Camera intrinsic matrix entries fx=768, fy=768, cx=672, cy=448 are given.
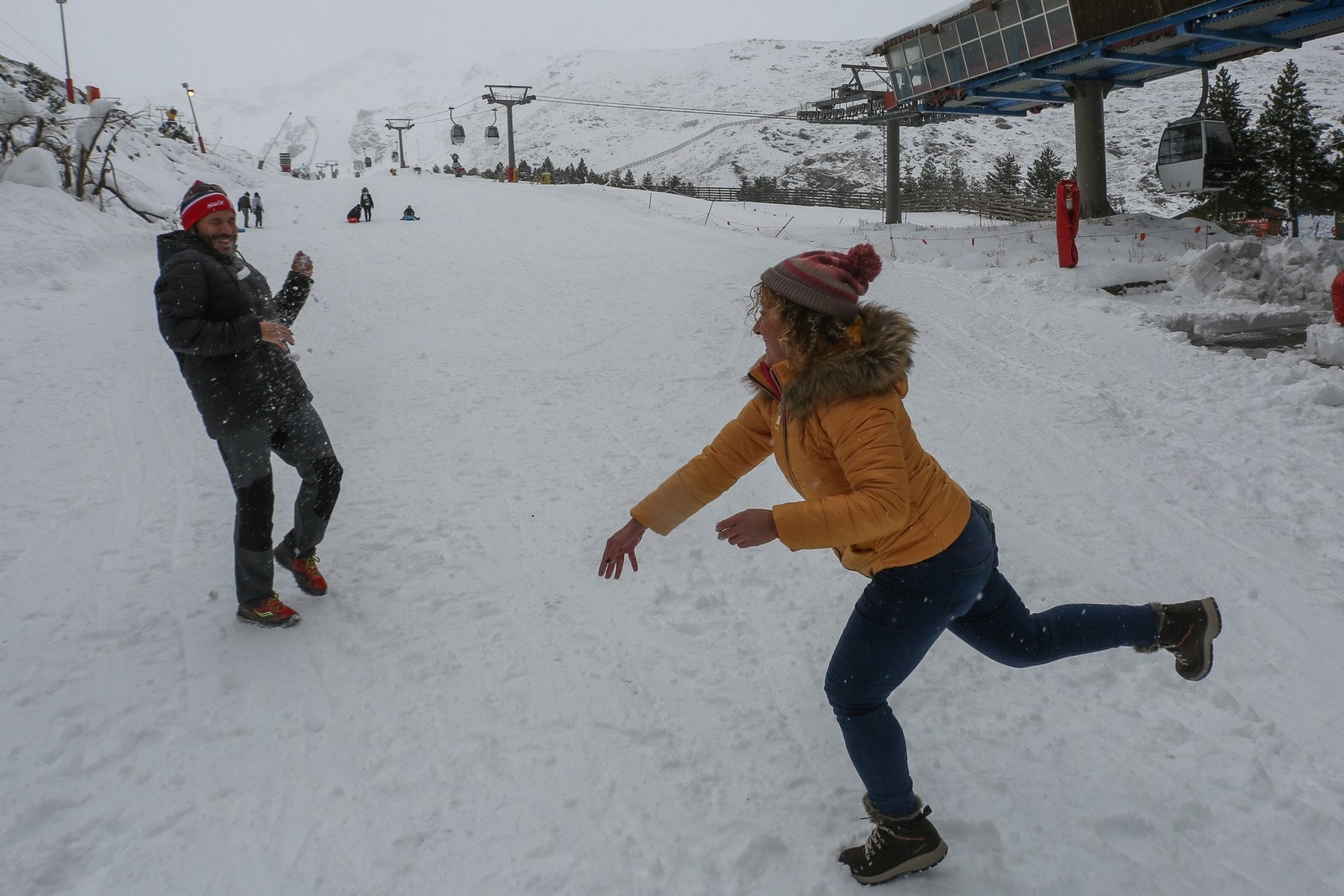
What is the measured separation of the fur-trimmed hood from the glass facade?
756 inches

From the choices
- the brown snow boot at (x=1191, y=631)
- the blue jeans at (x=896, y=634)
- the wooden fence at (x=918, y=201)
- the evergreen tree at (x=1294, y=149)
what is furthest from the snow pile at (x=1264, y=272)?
the evergreen tree at (x=1294, y=149)

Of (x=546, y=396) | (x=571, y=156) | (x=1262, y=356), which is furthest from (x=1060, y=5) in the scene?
(x=571, y=156)

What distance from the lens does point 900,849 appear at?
86.8 inches

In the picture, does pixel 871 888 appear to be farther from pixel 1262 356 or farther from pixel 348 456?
pixel 1262 356

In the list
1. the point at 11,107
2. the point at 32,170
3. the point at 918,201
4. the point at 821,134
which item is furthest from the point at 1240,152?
the point at 821,134

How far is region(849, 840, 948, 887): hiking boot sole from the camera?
86.9 inches

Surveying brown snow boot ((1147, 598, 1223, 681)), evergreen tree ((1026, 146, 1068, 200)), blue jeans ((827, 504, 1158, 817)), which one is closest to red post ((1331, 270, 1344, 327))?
brown snow boot ((1147, 598, 1223, 681))

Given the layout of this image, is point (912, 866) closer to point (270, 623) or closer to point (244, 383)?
point (270, 623)

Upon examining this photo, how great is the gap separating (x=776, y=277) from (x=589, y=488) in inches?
138

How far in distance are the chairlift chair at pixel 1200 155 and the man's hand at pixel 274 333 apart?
18.6 meters

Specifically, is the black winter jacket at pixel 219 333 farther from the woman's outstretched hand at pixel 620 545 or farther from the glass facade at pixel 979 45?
the glass facade at pixel 979 45

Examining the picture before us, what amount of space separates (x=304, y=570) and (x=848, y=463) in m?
3.07

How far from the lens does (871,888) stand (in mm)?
2254

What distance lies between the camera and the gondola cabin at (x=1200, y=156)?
52.9 feet
